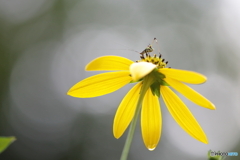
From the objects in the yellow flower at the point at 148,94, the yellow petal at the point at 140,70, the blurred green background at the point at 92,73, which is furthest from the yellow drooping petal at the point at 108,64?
the blurred green background at the point at 92,73

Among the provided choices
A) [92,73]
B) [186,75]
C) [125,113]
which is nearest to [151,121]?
[125,113]

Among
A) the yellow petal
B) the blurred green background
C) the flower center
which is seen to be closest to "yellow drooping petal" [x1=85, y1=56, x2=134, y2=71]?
the yellow petal

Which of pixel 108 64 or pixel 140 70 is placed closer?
pixel 140 70

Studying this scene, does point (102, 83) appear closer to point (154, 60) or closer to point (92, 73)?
point (154, 60)

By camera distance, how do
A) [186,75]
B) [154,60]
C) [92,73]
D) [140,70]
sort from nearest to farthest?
1. [140,70]
2. [186,75]
3. [154,60]
4. [92,73]

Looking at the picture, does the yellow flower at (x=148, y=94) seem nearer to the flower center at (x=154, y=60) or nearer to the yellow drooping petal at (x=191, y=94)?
the yellow drooping petal at (x=191, y=94)

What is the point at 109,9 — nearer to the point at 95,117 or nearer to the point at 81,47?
the point at 81,47
